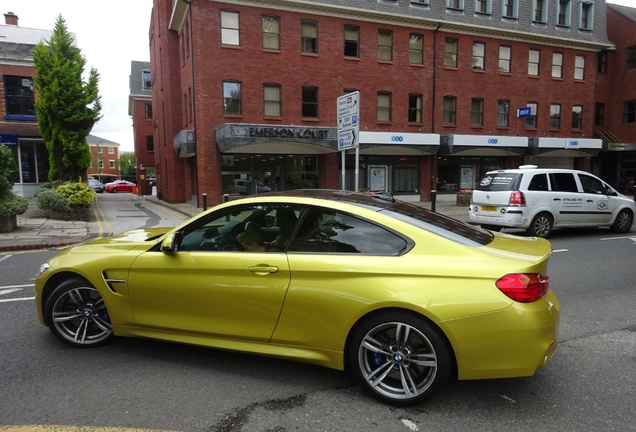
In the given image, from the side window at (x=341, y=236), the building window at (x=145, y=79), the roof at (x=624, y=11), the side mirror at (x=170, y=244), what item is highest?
the roof at (x=624, y=11)

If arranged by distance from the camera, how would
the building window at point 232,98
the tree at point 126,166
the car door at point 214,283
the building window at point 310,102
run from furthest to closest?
the tree at point 126,166 < the building window at point 310,102 < the building window at point 232,98 < the car door at point 214,283

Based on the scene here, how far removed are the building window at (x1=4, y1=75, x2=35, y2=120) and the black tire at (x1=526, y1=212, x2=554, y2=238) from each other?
24.9 m

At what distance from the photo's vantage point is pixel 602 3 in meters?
29.0

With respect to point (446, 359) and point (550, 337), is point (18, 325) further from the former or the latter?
point (550, 337)

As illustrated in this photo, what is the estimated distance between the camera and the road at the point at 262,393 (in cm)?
275

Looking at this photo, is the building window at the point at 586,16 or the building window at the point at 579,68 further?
the building window at the point at 579,68

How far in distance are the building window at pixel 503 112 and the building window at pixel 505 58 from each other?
194 cm

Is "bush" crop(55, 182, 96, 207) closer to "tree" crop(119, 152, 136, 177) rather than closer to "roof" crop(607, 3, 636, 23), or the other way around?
"roof" crop(607, 3, 636, 23)

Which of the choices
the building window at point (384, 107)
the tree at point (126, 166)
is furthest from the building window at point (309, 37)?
the tree at point (126, 166)

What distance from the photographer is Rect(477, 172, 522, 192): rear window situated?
10.2 metres


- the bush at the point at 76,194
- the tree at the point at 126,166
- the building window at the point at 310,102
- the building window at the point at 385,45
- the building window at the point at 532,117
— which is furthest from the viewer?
the tree at the point at 126,166

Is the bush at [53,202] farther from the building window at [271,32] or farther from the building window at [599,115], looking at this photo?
the building window at [599,115]

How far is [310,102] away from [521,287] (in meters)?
20.3

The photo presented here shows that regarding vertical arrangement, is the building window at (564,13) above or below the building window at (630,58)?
above
